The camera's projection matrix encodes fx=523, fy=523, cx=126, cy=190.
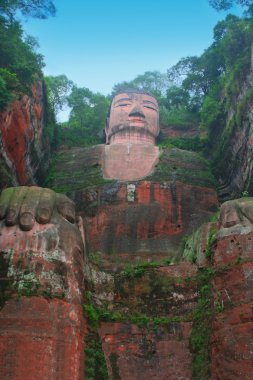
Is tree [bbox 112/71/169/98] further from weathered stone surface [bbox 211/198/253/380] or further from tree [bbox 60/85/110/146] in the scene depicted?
weathered stone surface [bbox 211/198/253/380]

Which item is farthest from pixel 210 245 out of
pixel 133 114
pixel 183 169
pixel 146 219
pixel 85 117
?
pixel 85 117

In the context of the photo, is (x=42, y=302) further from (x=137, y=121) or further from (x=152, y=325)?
(x=137, y=121)

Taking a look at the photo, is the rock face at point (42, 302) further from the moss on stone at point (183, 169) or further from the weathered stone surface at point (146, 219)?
the moss on stone at point (183, 169)

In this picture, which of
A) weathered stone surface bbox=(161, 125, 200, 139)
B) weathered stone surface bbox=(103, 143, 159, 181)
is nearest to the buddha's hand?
weathered stone surface bbox=(103, 143, 159, 181)

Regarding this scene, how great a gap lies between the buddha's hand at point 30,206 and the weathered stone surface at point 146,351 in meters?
2.64

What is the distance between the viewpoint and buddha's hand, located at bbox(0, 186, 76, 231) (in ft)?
36.5

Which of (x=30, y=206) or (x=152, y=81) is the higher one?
(x=152, y=81)

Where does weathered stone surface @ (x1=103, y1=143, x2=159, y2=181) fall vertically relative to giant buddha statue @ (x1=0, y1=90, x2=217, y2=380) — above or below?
above

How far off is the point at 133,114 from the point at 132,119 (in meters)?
0.23

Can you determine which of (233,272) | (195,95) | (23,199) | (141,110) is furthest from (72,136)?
(233,272)

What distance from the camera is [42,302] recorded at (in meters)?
9.84

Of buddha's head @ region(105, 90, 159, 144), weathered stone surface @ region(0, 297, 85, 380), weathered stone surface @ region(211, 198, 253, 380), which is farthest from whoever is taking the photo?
buddha's head @ region(105, 90, 159, 144)

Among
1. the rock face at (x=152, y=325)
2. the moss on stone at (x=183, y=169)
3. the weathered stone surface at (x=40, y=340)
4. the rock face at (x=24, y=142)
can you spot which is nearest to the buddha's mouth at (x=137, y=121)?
the moss on stone at (x=183, y=169)

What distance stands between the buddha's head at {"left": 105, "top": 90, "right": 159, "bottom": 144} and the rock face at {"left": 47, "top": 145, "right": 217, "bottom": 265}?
2506 millimetres
